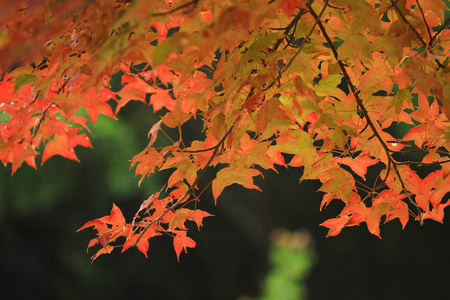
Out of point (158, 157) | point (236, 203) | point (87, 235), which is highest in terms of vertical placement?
point (158, 157)

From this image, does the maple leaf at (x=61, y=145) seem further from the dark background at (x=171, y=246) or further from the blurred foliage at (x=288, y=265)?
the blurred foliage at (x=288, y=265)

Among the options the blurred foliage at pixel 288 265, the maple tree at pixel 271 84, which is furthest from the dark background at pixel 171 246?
the maple tree at pixel 271 84

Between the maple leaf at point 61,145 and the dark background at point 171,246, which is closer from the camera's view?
the maple leaf at point 61,145

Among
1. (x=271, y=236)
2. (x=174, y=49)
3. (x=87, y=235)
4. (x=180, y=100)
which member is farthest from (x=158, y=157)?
(x=87, y=235)

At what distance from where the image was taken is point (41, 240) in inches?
107

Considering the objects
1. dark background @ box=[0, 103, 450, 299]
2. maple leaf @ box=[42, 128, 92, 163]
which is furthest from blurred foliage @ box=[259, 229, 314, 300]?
maple leaf @ box=[42, 128, 92, 163]

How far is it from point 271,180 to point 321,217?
0.38 metres

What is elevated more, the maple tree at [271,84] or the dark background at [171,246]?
the maple tree at [271,84]

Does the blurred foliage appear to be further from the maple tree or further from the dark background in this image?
the maple tree

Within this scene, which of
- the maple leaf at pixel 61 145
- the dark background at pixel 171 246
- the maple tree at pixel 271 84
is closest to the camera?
the maple tree at pixel 271 84

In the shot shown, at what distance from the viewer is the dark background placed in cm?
249

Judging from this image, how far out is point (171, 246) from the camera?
8.79 ft

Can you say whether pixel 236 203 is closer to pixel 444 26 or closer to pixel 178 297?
pixel 178 297

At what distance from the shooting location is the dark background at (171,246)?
2.49m
